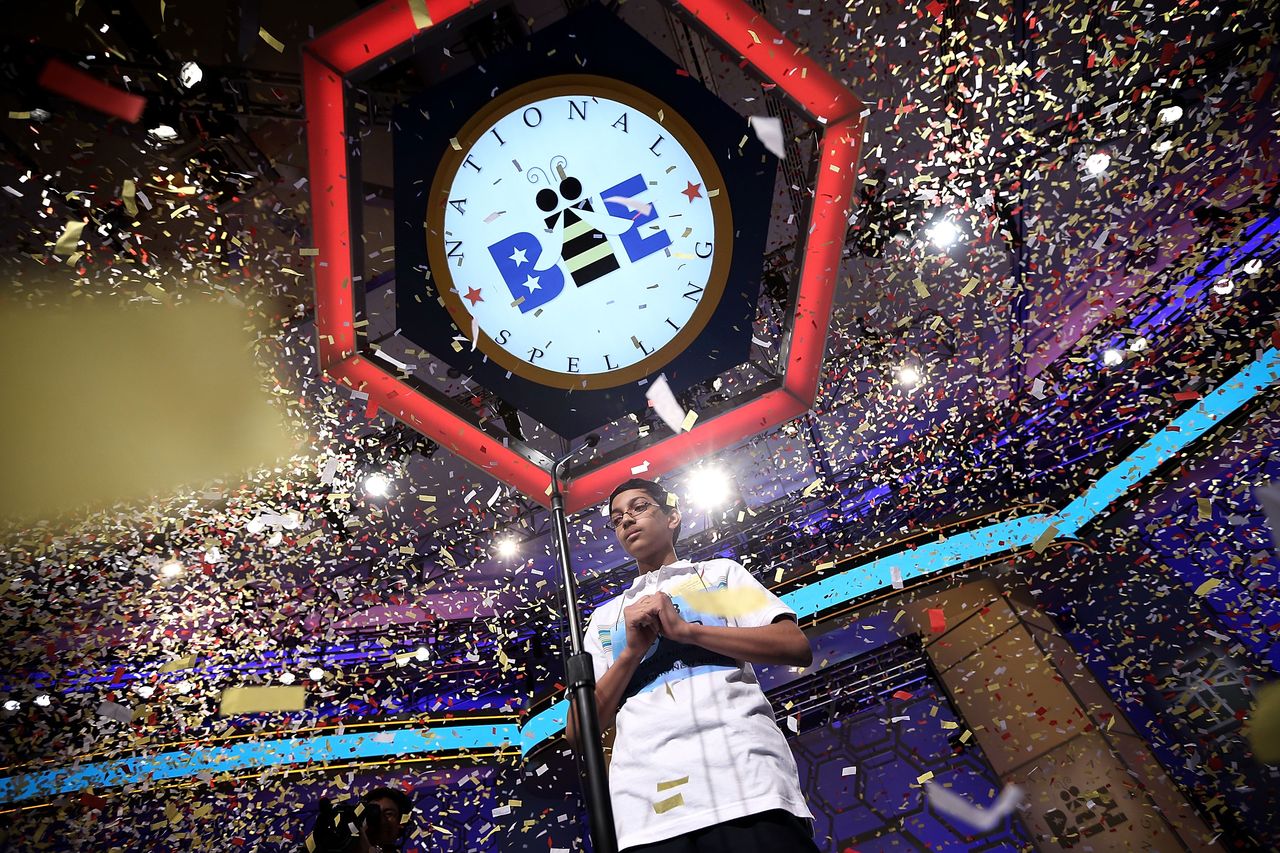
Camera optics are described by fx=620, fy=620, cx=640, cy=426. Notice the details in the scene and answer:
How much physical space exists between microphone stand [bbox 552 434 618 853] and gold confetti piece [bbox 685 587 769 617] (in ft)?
2.06

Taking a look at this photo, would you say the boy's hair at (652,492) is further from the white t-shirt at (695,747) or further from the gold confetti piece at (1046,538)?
the gold confetti piece at (1046,538)

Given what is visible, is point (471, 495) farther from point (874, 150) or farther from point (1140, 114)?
point (1140, 114)

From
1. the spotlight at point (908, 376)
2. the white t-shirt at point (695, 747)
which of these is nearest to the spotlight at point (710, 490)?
the spotlight at point (908, 376)

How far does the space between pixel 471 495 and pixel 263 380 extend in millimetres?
2510

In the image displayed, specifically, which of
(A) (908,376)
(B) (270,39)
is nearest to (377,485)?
(B) (270,39)

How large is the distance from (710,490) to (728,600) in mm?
5218

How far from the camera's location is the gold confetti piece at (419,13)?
2.22 meters

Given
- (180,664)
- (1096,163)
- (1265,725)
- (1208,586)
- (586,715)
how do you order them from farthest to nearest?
1. (180,664)
2. (1096,163)
3. (1208,586)
4. (1265,725)
5. (586,715)

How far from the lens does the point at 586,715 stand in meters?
1.40

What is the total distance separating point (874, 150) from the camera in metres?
4.48

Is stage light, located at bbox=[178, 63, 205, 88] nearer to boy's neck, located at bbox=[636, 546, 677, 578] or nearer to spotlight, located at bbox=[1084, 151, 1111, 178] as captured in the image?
boy's neck, located at bbox=[636, 546, 677, 578]

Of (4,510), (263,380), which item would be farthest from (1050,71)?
(4,510)

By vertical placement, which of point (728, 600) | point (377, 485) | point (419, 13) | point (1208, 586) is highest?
point (377, 485)

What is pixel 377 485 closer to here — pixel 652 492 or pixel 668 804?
pixel 652 492
